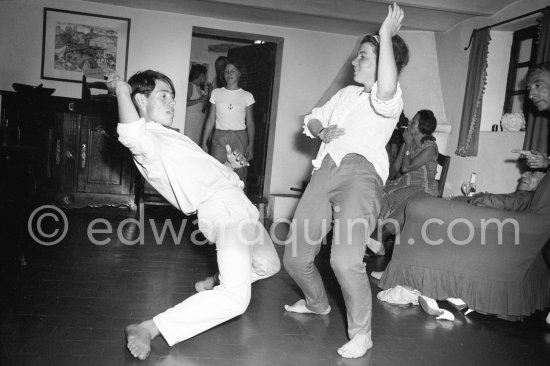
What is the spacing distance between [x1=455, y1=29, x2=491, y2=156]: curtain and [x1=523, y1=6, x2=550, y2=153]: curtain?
28.2 inches

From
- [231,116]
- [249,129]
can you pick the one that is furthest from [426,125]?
[231,116]

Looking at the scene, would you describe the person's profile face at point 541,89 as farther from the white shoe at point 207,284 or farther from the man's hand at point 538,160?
the white shoe at point 207,284

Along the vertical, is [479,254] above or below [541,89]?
below

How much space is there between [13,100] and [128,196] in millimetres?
1478

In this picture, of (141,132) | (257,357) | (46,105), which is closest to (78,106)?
(46,105)

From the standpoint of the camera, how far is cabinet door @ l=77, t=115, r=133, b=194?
4.74 m

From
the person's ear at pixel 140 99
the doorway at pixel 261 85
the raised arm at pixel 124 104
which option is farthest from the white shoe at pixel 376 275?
the doorway at pixel 261 85

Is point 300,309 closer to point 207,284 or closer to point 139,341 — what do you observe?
point 207,284

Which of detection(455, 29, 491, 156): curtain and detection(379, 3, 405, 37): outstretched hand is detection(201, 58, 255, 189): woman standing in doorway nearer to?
detection(455, 29, 491, 156): curtain

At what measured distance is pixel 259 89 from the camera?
21.1 ft

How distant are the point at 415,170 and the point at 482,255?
144cm

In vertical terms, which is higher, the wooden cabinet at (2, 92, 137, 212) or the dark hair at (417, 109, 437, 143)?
the dark hair at (417, 109, 437, 143)

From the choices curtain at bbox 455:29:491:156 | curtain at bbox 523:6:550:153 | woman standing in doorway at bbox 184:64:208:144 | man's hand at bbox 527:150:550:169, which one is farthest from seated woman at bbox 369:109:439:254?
woman standing in doorway at bbox 184:64:208:144

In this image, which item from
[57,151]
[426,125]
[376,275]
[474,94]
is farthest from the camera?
[57,151]
